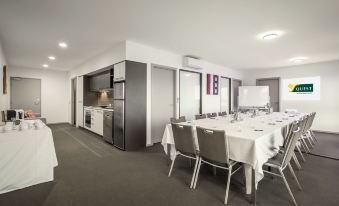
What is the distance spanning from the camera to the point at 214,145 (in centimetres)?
212

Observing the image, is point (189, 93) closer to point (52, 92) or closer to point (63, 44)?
point (63, 44)

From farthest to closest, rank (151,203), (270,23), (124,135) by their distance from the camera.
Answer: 1. (124,135)
2. (270,23)
3. (151,203)

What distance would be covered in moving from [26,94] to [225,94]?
8603 millimetres

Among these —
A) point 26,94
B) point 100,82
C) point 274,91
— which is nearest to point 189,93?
point 100,82

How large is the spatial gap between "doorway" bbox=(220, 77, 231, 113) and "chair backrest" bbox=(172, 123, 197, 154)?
5.09 m

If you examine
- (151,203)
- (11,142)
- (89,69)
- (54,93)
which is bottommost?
(151,203)

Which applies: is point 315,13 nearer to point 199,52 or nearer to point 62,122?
point 199,52

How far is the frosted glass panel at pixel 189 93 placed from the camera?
545cm

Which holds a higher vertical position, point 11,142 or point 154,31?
point 154,31

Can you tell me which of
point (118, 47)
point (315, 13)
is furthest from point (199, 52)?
point (315, 13)

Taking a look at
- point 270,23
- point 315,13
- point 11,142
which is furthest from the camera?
point 270,23

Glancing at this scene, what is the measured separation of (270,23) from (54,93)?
8827mm

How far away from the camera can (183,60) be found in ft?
17.5

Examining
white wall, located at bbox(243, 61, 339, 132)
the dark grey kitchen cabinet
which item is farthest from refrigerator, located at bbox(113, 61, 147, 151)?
white wall, located at bbox(243, 61, 339, 132)
